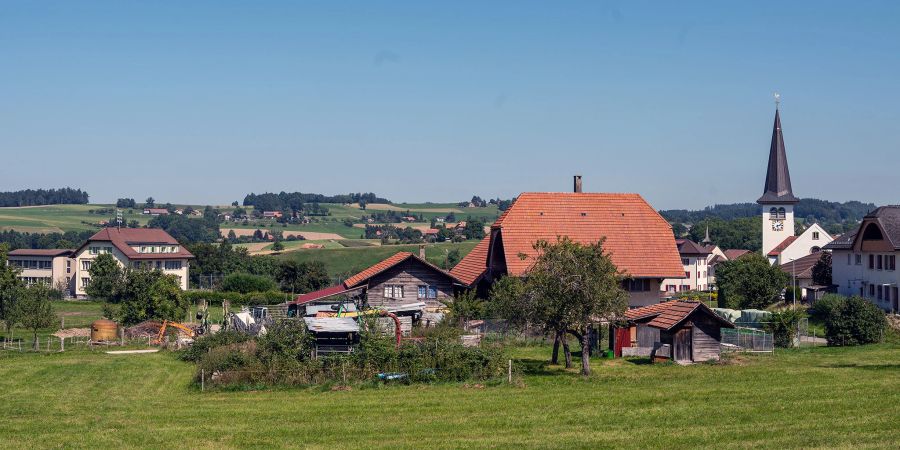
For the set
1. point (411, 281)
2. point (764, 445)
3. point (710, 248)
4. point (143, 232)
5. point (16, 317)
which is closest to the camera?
point (764, 445)

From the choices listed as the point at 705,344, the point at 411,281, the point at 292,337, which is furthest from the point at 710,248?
the point at 292,337

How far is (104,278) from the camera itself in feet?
304

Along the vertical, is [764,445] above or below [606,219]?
below

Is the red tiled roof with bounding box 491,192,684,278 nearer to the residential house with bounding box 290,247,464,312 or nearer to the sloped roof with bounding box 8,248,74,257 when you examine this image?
the residential house with bounding box 290,247,464,312

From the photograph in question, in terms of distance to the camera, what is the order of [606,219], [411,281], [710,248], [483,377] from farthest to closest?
[710,248]
[606,219]
[411,281]
[483,377]

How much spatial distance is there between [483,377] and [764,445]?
12986mm

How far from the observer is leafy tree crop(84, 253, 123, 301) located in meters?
A: 88.4

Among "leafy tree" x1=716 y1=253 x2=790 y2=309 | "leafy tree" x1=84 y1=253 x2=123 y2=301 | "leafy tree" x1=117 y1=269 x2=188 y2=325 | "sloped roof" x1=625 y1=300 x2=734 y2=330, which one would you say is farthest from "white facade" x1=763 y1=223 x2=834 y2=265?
"leafy tree" x1=84 y1=253 x2=123 y2=301

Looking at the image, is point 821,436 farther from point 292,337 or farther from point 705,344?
point 292,337

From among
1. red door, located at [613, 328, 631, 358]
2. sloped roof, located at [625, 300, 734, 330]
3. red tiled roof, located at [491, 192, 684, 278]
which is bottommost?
red door, located at [613, 328, 631, 358]

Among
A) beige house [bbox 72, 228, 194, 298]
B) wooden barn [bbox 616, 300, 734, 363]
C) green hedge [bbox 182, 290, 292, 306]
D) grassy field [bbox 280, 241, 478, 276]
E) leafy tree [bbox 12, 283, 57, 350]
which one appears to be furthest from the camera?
grassy field [bbox 280, 241, 478, 276]

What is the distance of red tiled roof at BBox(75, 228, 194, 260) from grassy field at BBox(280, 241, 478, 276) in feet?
73.1

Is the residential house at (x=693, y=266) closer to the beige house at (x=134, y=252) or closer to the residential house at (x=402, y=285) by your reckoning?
the beige house at (x=134, y=252)

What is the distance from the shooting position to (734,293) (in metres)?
64.9
